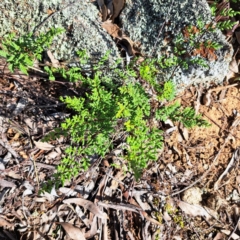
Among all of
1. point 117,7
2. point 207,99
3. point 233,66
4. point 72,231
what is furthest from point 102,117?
point 233,66

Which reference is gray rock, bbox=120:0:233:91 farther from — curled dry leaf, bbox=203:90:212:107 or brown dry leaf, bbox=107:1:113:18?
curled dry leaf, bbox=203:90:212:107

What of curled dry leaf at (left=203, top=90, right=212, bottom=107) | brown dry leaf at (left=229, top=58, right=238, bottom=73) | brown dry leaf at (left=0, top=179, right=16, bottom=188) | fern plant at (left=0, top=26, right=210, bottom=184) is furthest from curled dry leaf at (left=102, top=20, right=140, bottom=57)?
brown dry leaf at (left=0, top=179, right=16, bottom=188)

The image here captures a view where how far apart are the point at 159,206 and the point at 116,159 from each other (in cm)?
48

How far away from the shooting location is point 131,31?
2898 mm

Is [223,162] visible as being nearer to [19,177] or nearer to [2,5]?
[19,177]

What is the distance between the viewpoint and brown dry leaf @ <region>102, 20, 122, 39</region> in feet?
9.55

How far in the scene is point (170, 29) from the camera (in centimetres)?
281

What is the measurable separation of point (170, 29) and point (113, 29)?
0.45m

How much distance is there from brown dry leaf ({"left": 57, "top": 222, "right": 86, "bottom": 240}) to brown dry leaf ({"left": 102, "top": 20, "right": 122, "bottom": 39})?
4.76ft

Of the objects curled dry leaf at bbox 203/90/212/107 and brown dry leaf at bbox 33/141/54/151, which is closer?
brown dry leaf at bbox 33/141/54/151

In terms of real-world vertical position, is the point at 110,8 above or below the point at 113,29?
above

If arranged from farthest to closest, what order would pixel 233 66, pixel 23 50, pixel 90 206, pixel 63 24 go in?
pixel 233 66 → pixel 63 24 → pixel 90 206 → pixel 23 50

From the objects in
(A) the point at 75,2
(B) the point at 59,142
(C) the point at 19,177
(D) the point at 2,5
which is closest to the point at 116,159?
(B) the point at 59,142

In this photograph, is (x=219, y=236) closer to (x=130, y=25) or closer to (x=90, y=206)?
(x=90, y=206)
